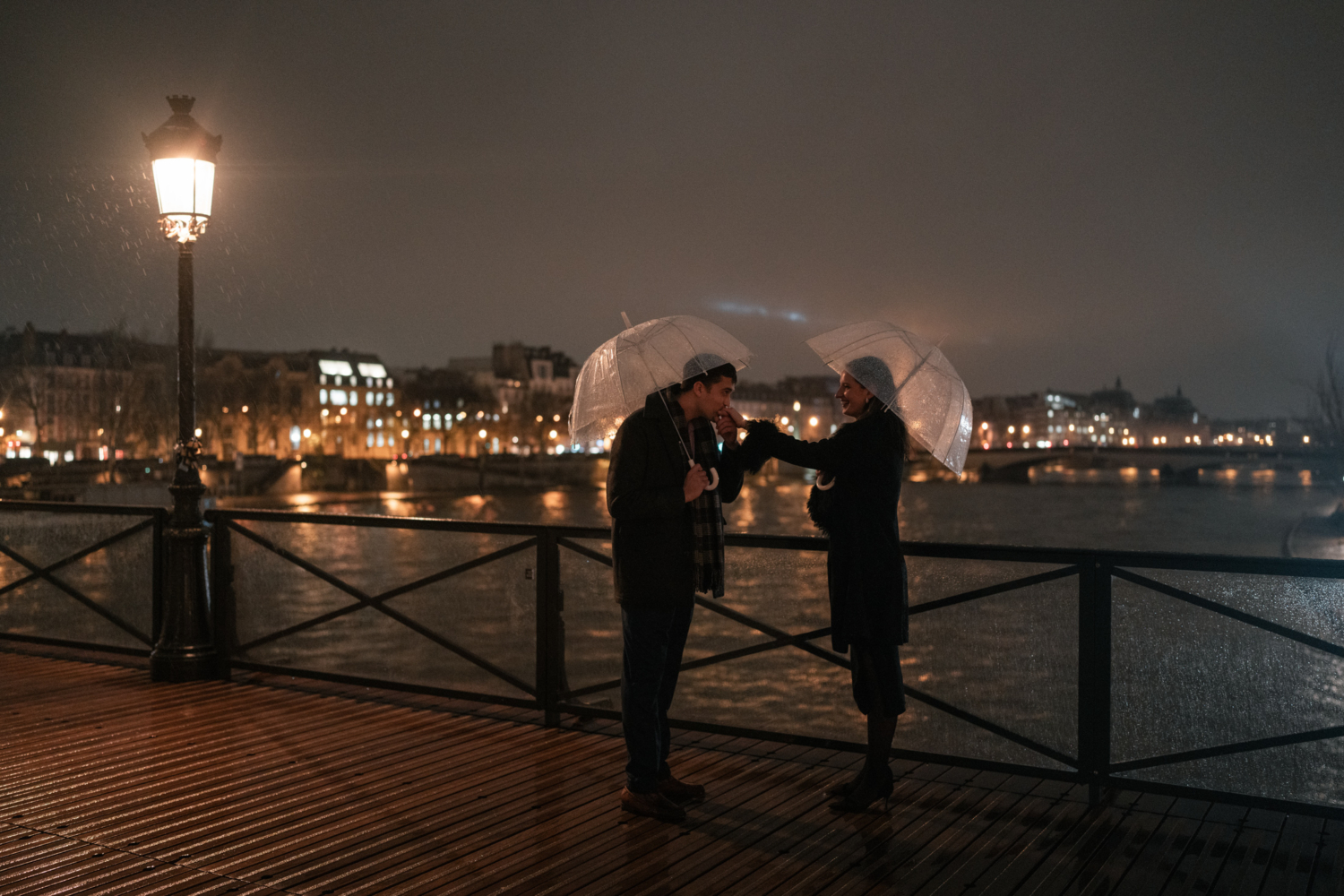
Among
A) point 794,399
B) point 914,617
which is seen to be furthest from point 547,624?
point 794,399

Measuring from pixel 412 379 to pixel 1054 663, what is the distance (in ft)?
400

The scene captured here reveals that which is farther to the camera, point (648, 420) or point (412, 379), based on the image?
point (412, 379)

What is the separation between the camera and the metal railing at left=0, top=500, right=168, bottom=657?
725 centimetres

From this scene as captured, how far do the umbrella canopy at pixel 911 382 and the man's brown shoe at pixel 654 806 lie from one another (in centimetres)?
Result: 165

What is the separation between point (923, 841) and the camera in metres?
4.01

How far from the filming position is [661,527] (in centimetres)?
409

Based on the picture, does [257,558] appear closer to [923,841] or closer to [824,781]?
[824,781]

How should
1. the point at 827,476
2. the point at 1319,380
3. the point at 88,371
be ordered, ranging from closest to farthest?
the point at 827,476
the point at 1319,380
the point at 88,371

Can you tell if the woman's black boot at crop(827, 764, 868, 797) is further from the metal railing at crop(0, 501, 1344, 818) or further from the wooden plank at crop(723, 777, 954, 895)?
the metal railing at crop(0, 501, 1344, 818)

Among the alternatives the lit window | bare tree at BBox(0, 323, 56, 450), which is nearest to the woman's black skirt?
bare tree at BBox(0, 323, 56, 450)

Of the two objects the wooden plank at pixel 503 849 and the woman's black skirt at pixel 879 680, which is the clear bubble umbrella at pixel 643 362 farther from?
the wooden plank at pixel 503 849

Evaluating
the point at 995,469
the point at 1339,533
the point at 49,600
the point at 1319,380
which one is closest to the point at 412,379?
the point at 995,469

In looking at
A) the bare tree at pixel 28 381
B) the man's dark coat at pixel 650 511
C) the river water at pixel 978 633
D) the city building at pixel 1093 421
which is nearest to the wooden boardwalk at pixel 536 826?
the river water at pixel 978 633

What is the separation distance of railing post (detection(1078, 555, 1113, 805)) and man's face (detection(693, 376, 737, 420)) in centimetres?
174
